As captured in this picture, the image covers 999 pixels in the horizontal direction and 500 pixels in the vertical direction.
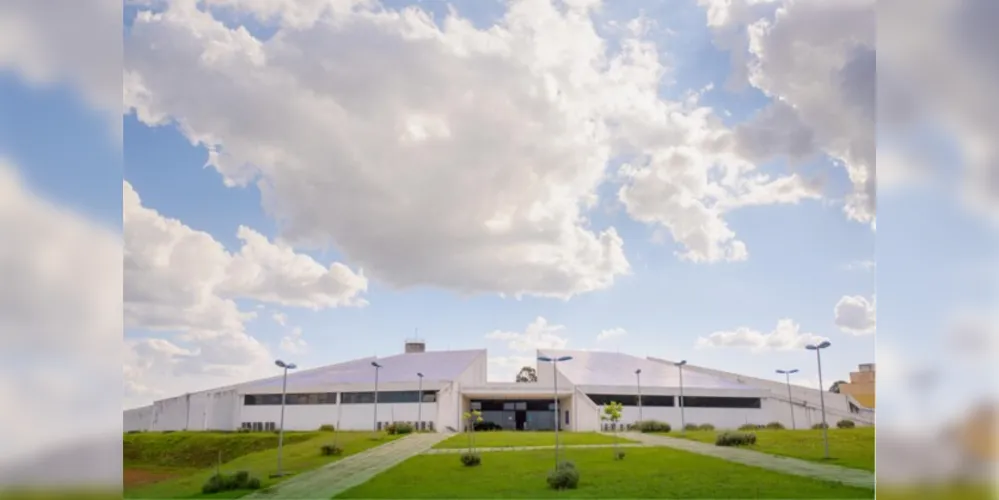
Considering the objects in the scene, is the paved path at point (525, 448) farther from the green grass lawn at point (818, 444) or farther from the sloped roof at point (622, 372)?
the sloped roof at point (622, 372)

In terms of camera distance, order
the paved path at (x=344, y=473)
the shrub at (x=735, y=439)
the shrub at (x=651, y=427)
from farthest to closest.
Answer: the shrub at (x=651, y=427), the shrub at (x=735, y=439), the paved path at (x=344, y=473)

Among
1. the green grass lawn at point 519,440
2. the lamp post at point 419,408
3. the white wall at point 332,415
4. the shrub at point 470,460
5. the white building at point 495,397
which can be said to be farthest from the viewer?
the lamp post at point 419,408

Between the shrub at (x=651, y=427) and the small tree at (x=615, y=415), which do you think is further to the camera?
the shrub at (x=651, y=427)

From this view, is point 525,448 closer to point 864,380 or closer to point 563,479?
point 563,479

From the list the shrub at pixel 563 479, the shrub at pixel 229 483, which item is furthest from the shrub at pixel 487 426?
the shrub at pixel 229 483

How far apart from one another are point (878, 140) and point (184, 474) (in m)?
9.22

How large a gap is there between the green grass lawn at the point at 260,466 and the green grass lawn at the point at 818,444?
546 centimetres

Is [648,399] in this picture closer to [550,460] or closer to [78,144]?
[550,460]

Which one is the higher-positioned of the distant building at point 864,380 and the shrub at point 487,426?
the distant building at point 864,380

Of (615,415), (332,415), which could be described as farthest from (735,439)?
(332,415)

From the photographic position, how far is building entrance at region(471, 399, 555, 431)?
1811 centimetres

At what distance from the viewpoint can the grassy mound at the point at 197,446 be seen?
33.2 feet

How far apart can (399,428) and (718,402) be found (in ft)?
23.4

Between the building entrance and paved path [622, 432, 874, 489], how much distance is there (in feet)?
21.0
